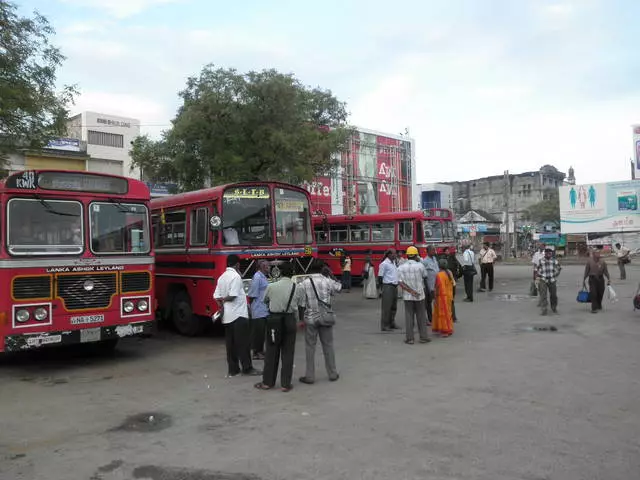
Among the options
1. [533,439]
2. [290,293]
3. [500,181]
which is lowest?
[533,439]

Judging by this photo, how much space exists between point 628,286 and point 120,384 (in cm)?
1853

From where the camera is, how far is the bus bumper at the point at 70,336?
7906 mm

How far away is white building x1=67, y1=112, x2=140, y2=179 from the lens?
35062mm

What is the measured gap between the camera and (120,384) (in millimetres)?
7801

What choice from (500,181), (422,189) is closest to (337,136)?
(422,189)

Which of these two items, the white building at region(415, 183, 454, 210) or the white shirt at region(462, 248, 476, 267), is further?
the white building at region(415, 183, 454, 210)

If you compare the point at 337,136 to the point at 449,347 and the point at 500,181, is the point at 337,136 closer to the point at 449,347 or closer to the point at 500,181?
the point at 449,347

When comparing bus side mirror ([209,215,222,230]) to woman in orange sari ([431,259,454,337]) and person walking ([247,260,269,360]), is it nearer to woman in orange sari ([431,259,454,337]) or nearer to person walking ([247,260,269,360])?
person walking ([247,260,269,360])

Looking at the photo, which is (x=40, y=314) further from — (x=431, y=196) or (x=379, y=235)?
(x=431, y=196)

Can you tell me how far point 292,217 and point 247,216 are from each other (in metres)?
1.11

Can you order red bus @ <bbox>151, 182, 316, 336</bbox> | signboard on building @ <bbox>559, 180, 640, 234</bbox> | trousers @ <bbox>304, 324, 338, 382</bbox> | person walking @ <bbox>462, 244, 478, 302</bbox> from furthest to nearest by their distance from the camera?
1. signboard on building @ <bbox>559, 180, 640, 234</bbox>
2. person walking @ <bbox>462, 244, 478, 302</bbox>
3. red bus @ <bbox>151, 182, 316, 336</bbox>
4. trousers @ <bbox>304, 324, 338, 382</bbox>

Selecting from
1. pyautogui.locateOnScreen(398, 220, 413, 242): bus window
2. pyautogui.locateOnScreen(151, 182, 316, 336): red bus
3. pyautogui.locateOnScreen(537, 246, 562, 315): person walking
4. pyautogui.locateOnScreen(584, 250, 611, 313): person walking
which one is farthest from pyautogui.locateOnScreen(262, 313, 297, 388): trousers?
pyautogui.locateOnScreen(398, 220, 413, 242): bus window

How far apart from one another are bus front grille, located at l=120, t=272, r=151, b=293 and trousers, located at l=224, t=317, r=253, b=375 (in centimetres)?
200

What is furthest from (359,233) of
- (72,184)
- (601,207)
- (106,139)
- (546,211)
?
(546,211)
